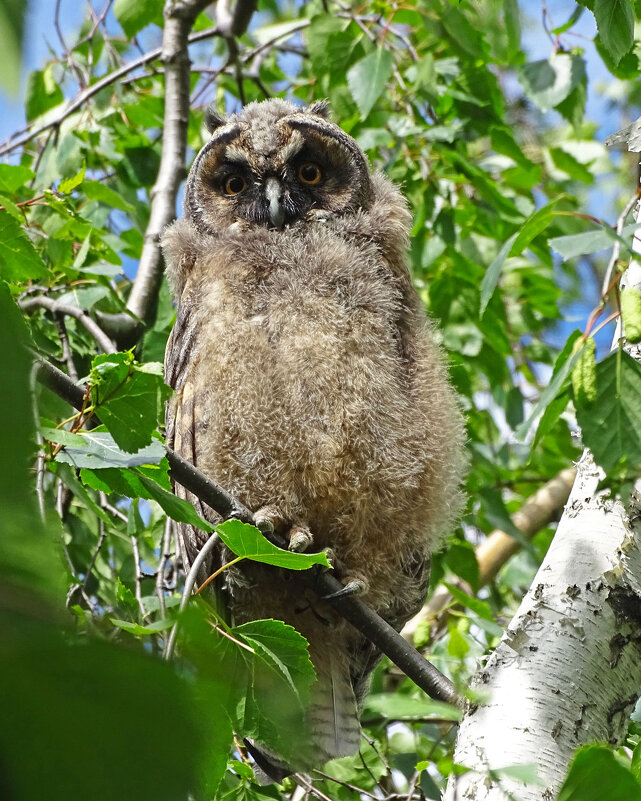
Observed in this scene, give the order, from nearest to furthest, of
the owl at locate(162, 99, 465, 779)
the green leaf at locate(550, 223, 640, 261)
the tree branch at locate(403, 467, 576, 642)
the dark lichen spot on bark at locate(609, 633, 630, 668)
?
the green leaf at locate(550, 223, 640, 261)
the dark lichen spot on bark at locate(609, 633, 630, 668)
the owl at locate(162, 99, 465, 779)
the tree branch at locate(403, 467, 576, 642)

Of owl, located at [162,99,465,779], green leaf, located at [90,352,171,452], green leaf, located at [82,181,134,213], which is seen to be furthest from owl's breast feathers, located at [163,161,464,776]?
green leaf, located at [90,352,171,452]

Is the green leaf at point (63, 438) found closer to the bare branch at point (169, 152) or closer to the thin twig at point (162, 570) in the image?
the thin twig at point (162, 570)

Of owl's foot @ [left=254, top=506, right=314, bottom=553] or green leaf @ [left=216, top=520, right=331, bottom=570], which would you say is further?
owl's foot @ [left=254, top=506, right=314, bottom=553]

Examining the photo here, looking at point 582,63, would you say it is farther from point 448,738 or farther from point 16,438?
point 16,438

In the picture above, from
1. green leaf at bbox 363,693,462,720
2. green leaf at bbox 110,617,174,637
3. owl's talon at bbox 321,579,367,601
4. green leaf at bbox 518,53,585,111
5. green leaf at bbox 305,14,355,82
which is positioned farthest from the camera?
green leaf at bbox 305,14,355,82

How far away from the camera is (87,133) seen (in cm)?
286

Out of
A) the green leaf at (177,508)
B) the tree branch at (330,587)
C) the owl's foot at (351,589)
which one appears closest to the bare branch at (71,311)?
the tree branch at (330,587)

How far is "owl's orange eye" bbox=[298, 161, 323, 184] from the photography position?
7.77ft

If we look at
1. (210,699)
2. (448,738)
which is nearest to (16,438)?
(210,699)

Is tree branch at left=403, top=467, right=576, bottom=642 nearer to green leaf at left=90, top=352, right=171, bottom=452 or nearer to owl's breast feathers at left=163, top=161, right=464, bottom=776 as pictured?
owl's breast feathers at left=163, top=161, right=464, bottom=776

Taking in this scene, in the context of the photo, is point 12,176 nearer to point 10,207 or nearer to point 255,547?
point 10,207

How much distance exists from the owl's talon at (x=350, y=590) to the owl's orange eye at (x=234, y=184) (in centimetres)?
109

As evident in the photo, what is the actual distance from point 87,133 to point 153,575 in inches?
57.0

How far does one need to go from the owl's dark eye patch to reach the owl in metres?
0.10
